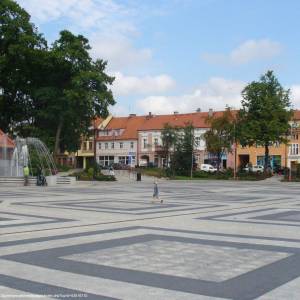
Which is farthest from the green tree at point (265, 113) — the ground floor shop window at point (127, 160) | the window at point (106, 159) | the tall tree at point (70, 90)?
the window at point (106, 159)

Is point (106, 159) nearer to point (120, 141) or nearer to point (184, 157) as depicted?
point (120, 141)

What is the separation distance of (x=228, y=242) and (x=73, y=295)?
5.31 metres

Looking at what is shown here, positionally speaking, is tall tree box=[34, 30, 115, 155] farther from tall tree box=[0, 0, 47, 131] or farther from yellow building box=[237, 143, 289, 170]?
yellow building box=[237, 143, 289, 170]

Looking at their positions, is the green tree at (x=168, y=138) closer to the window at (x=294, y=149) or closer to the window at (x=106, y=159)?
the window at (x=294, y=149)

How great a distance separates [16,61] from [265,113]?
29.5m

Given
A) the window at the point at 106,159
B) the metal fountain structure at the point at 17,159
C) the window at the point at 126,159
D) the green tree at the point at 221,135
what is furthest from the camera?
the window at the point at 106,159

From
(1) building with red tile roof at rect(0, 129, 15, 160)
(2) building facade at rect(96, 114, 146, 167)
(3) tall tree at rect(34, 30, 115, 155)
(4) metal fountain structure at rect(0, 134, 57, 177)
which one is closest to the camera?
(4) metal fountain structure at rect(0, 134, 57, 177)

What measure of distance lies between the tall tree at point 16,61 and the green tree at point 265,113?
84.5ft

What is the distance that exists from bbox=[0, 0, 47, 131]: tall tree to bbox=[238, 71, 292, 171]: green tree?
2576cm

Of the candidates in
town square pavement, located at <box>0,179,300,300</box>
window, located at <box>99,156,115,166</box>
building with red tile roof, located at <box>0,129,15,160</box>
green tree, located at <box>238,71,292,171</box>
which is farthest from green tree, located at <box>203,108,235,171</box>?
town square pavement, located at <box>0,179,300,300</box>

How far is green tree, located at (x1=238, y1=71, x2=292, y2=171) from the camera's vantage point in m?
66.7

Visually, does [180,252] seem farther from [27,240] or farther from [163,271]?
[27,240]

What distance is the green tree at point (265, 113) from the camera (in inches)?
2625

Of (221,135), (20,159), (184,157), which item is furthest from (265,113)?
(20,159)
